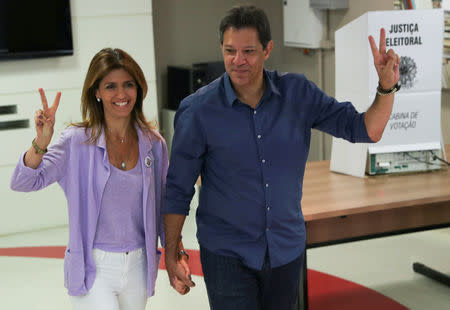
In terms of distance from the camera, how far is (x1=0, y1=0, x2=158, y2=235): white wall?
5.79 meters

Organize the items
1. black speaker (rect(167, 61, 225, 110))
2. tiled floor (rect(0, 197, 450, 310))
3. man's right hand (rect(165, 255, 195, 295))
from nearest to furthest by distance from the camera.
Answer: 1. man's right hand (rect(165, 255, 195, 295))
2. tiled floor (rect(0, 197, 450, 310))
3. black speaker (rect(167, 61, 225, 110))

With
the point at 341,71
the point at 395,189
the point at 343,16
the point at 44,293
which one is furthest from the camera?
the point at 343,16

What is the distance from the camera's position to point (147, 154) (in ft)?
8.45

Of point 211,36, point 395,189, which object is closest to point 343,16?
→ point 211,36

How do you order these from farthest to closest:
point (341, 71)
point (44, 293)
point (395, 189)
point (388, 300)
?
point (44, 293) → point (388, 300) → point (341, 71) → point (395, 189)

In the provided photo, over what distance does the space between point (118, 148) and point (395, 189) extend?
1.49 m

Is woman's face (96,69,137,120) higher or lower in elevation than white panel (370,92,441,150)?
higher

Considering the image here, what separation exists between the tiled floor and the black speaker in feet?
6.08

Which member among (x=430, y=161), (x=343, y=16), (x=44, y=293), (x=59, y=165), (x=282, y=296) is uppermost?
(x=343, y=16)

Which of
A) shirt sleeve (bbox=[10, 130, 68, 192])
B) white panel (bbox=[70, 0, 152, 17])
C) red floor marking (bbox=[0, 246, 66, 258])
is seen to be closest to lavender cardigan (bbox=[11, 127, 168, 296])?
shirt sleeve (bbox=[10, 130, 68, 192])

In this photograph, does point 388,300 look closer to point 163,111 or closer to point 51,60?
point 51,60

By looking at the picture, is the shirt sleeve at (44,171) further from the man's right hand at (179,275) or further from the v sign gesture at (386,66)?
the v sign gesture at (386,66)

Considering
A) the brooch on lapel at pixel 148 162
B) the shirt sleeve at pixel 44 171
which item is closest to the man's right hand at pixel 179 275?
the brooch on lapel at pixel 148 162

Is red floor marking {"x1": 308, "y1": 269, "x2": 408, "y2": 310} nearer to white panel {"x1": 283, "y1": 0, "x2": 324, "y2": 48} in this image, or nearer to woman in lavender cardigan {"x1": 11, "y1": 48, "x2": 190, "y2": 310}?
woman in lavender cardigan {"x1": 11, "y1": 48, "x2": 190, "y2": 310}
